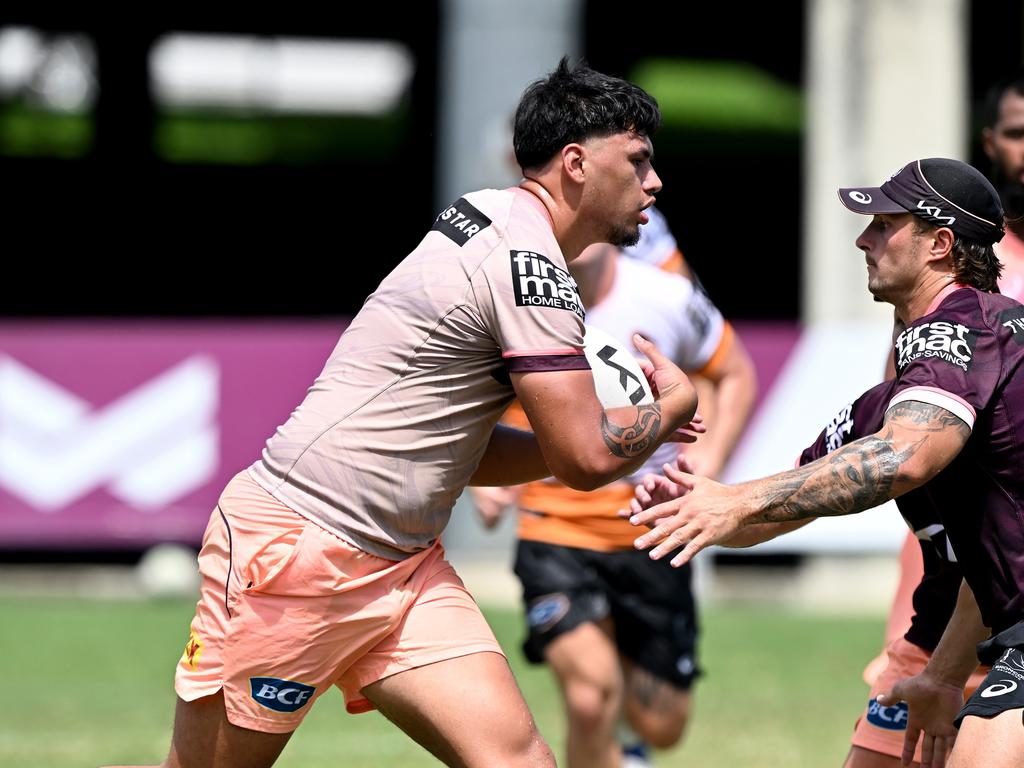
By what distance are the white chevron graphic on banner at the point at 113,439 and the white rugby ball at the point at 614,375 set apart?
8939mm

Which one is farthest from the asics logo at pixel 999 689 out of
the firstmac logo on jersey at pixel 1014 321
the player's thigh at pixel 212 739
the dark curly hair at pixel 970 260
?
the player's thigh at pixel 212 739

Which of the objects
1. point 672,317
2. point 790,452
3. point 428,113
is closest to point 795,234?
point 428,113

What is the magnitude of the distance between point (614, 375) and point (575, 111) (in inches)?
30.7

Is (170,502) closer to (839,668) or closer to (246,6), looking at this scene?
(839,668)

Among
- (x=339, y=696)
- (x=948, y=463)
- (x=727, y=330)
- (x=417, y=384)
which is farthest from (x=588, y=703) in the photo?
(x=339, y=696)

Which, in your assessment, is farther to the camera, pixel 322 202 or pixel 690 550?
pixel 322 202

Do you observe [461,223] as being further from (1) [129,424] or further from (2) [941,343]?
(1) [129,424]

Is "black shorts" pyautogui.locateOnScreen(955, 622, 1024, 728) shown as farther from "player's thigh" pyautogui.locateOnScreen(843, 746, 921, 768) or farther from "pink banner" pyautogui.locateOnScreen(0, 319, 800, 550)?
"pink banner" pyautogui.locateOnScreen(0, 319, 800, 550)

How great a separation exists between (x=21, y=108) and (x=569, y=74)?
995 inches

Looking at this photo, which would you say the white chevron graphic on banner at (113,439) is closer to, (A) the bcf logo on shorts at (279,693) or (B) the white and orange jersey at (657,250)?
(B) the white and orange jersey at (657,250)

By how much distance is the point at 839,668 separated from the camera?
11.2 m

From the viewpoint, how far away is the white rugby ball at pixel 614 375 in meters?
5.08

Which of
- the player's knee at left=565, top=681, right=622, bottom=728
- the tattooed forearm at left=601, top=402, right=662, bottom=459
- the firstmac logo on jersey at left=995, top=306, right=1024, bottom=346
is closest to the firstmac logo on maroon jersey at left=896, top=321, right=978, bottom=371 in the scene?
the firstmac logo on jersey at left=995, top=306, right=1024, bottom=346

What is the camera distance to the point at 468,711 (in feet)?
15.6
